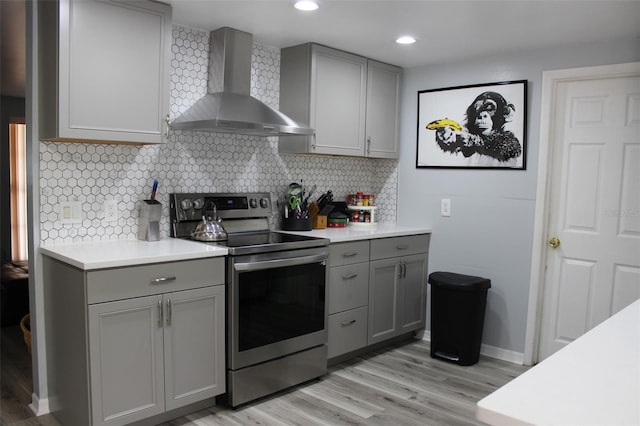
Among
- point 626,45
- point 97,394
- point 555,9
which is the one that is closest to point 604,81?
point 626,45

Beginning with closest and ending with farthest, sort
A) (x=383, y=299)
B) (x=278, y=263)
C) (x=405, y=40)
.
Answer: (x=278, y=263)
(x=405, y=40)
(x=383, y=299)

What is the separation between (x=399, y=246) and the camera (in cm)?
391

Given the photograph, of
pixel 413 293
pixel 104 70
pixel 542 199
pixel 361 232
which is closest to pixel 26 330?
pixel 104 70

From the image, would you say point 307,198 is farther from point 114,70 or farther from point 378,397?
point 114,70

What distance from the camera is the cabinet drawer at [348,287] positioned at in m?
3.44

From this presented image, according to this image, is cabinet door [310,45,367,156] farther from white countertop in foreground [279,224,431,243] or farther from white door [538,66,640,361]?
white door [538,66,640,361]

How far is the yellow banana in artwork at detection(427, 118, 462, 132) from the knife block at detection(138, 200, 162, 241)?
225cm

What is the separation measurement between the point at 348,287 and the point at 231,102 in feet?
4.71

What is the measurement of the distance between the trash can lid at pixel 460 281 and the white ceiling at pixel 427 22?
5.33ft

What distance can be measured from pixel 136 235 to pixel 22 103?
438 centimetres

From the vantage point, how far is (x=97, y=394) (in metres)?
2.39

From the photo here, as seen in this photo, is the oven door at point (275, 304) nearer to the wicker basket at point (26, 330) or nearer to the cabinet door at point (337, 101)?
the cabinet door at point (337, 101)

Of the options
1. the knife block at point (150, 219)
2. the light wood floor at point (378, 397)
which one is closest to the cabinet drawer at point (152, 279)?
the knife block at point (150, 219)

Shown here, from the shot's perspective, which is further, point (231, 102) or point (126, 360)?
point (231, 102)
